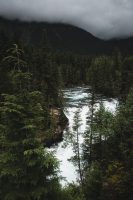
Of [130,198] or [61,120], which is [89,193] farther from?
[61,120]

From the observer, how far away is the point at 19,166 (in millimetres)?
18938

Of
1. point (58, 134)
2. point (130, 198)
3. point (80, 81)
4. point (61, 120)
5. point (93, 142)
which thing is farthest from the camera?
point (80, 81)

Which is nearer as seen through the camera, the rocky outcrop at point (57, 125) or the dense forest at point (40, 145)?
the dense forest at point (40, 145)

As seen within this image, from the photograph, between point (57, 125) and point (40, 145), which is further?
point (57, 125)

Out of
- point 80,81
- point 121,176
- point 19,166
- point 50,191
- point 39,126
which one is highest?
point 39,126

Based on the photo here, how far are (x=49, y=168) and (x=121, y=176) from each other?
14600 millimetres

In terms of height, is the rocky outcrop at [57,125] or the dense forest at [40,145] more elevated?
the dense forest at [40,145]

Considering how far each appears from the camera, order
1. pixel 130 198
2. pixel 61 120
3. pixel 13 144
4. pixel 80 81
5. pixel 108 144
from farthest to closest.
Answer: pixel 80 81, pixel 61 120, pixel 108 144, pixel 130 198, pixel 13 144

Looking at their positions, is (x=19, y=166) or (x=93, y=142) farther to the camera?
(x=93, y=142)

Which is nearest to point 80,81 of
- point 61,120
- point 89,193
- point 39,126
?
point 61,120

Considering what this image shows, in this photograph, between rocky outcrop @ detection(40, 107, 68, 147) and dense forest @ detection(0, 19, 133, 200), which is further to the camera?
rocky outcrop @ detection(40, 107, 68, 147)

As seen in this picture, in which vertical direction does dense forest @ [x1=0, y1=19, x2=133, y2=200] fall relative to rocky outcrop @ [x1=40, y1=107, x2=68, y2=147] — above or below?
above

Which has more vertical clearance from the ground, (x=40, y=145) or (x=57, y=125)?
(x=40, y=145)

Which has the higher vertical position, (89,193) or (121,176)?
(121,176)
